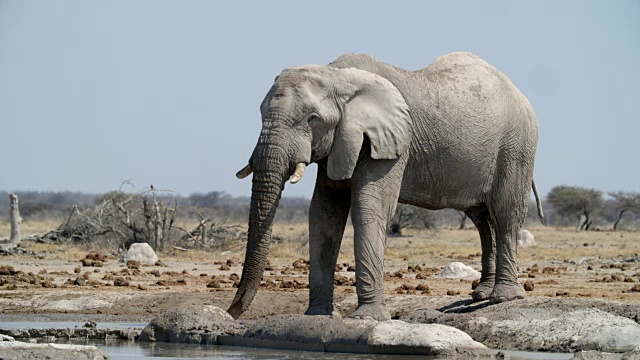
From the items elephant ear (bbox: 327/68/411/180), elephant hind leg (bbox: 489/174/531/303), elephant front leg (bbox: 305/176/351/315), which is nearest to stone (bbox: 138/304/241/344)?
elephant front leg (bbox: 305/176/351/315)

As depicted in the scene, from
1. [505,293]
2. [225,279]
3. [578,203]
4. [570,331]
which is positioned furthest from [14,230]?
[578,203]

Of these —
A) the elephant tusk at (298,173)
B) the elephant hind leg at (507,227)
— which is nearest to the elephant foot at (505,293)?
the elephant hind leg at (507,227)

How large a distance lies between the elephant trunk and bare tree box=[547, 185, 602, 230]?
53165 mm

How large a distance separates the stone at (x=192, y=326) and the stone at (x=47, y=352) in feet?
7.37

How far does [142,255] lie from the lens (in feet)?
80.9

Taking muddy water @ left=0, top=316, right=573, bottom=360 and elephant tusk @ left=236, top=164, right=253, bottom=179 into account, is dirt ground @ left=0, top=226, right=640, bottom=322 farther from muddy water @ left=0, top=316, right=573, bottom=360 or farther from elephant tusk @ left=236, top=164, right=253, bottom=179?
elephant tusk @ left=236, top=164, right=253, bottom=179

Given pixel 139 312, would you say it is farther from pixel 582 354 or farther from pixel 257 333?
pixel 582 354

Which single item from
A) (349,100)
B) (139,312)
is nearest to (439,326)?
(349,100)

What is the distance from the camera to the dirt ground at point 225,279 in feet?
54.8

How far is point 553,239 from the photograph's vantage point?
42.6m

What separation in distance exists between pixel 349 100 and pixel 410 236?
31.1 meters

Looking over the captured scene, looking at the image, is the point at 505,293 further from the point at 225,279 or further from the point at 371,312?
the point at 225,279

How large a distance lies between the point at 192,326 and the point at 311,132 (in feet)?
8.35

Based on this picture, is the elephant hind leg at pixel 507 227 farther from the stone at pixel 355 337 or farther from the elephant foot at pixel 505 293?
the stone at pixel 355 337
